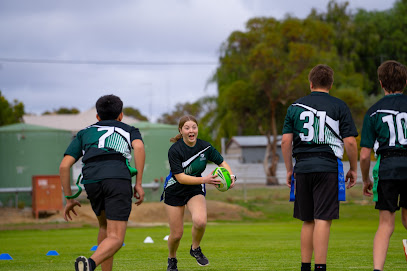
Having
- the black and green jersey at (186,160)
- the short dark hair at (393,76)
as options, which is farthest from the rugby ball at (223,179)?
the short dark hair at (393,76)

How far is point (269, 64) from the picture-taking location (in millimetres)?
48531

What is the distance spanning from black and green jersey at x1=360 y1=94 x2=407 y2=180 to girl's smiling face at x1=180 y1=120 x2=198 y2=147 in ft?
8.18

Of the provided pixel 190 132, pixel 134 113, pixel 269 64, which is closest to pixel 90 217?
pixel 190 132

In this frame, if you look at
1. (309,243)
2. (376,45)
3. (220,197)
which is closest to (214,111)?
(376,45)

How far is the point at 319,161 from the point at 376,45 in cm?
5402

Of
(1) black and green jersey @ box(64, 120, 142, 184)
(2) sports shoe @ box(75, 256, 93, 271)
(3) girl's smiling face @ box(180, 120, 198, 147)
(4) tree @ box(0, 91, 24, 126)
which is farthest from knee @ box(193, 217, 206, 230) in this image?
(4) tree @ box(0, 91, 24, 126)

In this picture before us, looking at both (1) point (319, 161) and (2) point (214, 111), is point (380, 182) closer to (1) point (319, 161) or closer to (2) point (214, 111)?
(1) point (319, 161)

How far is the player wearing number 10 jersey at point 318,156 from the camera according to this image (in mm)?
6711

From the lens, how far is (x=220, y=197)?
3303 cm

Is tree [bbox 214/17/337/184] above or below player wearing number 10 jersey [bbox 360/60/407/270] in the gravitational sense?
above

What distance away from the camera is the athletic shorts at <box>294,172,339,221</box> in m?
6.71

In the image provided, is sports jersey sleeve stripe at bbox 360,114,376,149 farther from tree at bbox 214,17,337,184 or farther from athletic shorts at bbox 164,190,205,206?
tree at bbox 214,17,337,184

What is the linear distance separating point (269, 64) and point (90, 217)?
24983 millimetres

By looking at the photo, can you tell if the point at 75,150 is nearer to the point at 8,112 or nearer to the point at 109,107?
the point at 109,107
